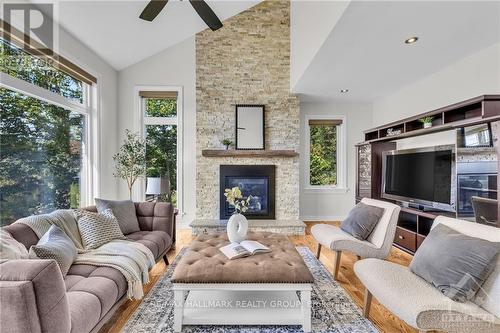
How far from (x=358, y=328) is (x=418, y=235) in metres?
1.80

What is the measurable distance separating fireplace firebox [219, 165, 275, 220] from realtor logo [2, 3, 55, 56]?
2.92 meters

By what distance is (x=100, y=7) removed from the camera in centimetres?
320

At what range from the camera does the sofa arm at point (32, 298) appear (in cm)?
108

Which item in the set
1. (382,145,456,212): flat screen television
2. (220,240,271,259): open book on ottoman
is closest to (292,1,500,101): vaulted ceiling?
(382,145,456,212): flat screen television

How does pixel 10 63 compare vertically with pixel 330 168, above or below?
above

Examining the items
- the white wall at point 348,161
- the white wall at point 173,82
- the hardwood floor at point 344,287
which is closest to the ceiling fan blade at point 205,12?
the white wall at point 173,82

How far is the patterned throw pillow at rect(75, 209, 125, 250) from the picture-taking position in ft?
7.70

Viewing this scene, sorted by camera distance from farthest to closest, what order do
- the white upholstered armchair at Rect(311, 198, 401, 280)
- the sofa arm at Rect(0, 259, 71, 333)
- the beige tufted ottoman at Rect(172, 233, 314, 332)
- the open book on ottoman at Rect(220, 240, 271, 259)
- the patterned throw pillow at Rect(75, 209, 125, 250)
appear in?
the white upholstered armchair at Rect(311, 198, 401, 280)
the patterned throw pillow at Rect(75, 209, 125, 250)
the open book on ottoman at Rect(220, 240, 271, 259)
the beige tufted ottoman at Rect(172, 233, 314, 332)
the sofa arm at Rect(0, 259, 71, 333)

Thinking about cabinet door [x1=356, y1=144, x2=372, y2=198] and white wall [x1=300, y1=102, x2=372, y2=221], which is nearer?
cabinet door [x1=356, y1=144, x2=372, y2=198]

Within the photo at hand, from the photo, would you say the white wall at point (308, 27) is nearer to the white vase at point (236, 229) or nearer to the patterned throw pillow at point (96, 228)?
the white vase at point (236, 229)

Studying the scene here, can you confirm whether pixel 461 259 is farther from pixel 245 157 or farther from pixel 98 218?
pixel 245 157

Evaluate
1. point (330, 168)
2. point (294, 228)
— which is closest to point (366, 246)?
point (294, 228)

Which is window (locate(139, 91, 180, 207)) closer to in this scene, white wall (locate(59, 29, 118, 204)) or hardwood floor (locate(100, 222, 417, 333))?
white wall (locate(59, 29, 118, 204))

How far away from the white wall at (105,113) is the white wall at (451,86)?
4.98 meters
